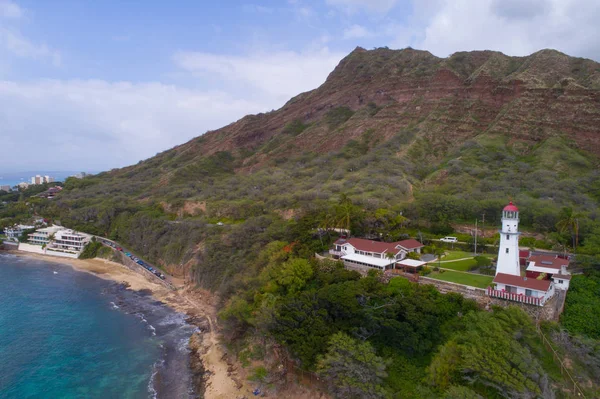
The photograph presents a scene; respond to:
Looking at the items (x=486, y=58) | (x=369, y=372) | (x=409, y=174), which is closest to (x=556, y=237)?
(x=369, y=372)

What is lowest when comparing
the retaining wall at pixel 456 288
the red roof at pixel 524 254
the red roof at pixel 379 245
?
the retaining wall at pixel 456 288

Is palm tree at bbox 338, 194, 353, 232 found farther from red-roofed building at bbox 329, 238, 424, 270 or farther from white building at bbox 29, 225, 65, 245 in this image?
white building at bbox 29, 225, 65, 245

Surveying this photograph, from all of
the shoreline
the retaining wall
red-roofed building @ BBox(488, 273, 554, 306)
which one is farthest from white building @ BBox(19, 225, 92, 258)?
red-roofed building @ BBox(488, 273, 554, 306)

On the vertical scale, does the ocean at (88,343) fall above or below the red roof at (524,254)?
below

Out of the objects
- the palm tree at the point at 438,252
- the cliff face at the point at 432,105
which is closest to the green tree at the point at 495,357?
the palm tree at the point at 438,252

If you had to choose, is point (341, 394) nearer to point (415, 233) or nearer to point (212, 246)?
point (415, 233)

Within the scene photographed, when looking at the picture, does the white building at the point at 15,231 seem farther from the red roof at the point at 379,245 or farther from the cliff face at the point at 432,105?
the red roof at the point at 379,245

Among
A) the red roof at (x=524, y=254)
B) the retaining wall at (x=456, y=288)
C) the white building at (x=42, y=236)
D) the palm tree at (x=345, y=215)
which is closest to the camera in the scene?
the retaining wall at (x=456, y=288)
